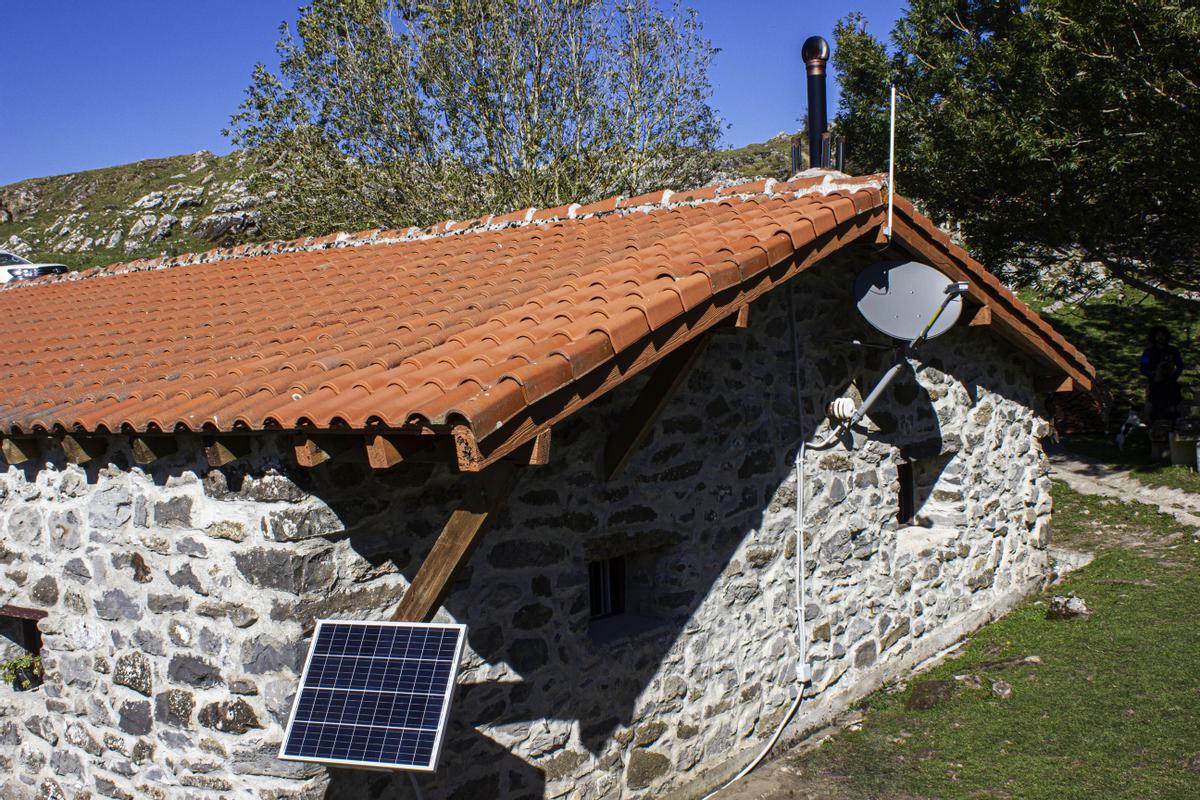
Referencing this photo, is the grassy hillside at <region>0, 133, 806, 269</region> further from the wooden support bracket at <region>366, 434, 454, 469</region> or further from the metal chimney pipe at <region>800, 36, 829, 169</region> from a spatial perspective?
the wooden support bracket at <region>366, 434, 454, 469</region>

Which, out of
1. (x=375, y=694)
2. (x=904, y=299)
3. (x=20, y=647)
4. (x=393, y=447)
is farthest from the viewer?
(x=904, y=299)

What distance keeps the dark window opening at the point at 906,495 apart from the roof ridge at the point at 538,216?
2.50 m

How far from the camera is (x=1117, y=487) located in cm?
1217

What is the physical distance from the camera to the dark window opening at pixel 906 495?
768 cm

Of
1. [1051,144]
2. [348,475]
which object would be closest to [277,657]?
[348,475]

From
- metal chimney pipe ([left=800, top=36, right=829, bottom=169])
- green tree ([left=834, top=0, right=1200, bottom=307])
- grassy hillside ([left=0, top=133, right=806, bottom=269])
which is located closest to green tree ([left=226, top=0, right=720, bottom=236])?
green tree ([left=834, top=0, right=1200, bottom=307])

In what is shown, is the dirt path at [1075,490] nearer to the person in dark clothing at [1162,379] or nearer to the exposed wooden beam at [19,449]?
the person in dark clothing at [1162,379]

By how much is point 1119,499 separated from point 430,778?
10.2 meters

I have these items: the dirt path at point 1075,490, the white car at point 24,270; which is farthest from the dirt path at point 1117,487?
the white car at point 24,270

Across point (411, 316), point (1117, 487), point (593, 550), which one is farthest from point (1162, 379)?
point (411, 316)

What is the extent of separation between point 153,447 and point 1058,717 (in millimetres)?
5435

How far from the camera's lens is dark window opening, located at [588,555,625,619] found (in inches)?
213

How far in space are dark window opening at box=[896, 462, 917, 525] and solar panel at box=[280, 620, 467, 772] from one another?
5031mm

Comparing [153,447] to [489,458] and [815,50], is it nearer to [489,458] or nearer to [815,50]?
[489,458]
